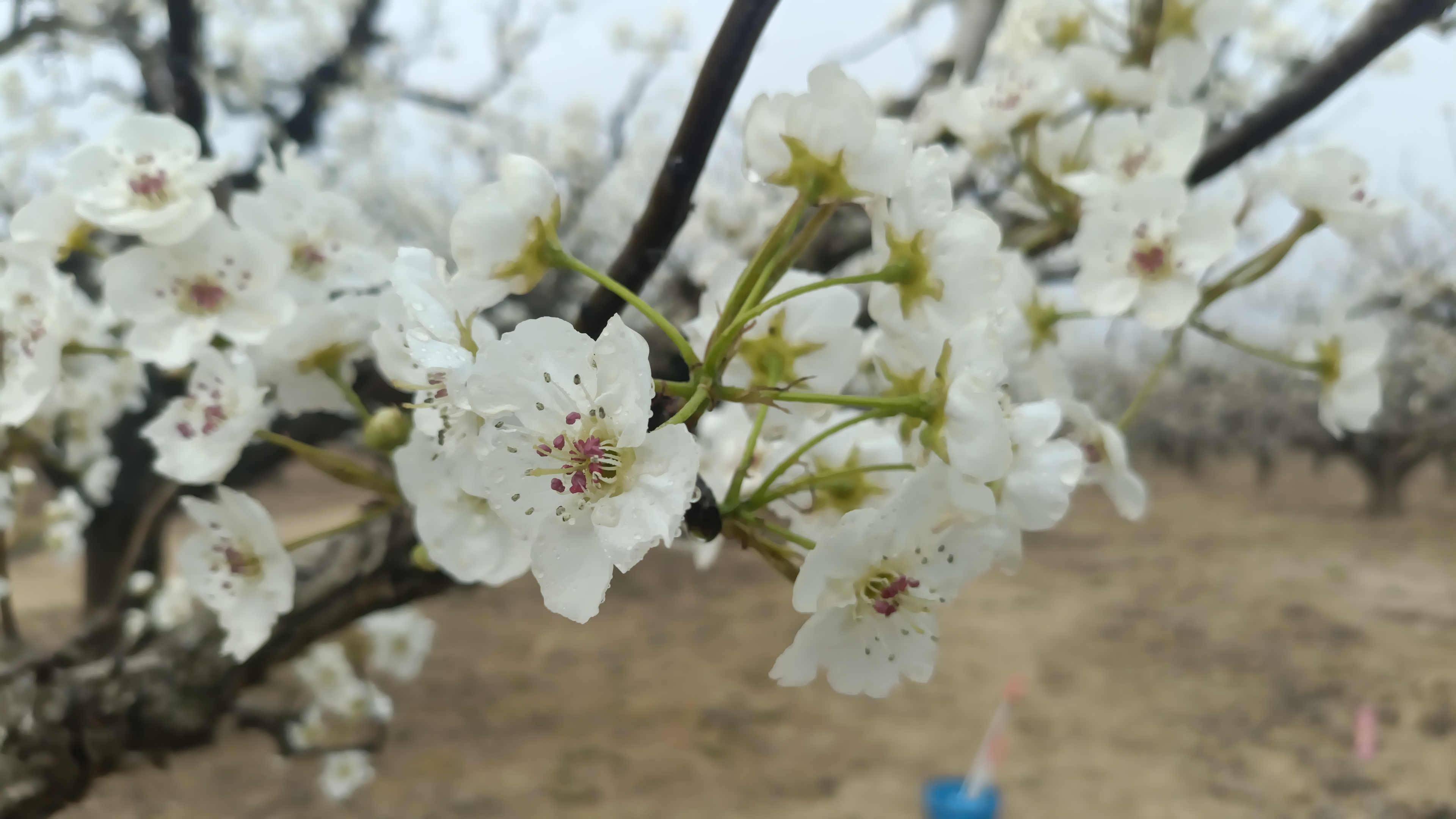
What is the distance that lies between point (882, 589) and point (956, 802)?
9.42 feet

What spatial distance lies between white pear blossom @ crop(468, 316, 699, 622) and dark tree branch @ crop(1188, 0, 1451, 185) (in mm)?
985

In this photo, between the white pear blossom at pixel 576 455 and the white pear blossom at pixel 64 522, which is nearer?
the white pear blossom at pixel 576 455

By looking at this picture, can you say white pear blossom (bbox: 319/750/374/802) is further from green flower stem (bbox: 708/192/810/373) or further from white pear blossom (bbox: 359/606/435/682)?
green flower stem (bbox: 708/192/810/373)

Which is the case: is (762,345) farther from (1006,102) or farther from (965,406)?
(1006,102)

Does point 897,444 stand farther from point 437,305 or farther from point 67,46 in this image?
point 67,46

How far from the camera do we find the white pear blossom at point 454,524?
590 millimetres

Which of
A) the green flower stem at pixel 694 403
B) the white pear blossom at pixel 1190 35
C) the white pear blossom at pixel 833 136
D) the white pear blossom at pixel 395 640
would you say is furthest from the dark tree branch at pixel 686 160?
the white pear blossom at pixel 395 640

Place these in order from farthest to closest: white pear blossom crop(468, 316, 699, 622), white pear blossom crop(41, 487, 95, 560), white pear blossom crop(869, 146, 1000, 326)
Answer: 1. white pear blossom crop(41, 487, 95, 560)
2. white pear blossom crop(869, 146, 1000, 326)
3. white pear blossom crop(468, 316, 699, 622)

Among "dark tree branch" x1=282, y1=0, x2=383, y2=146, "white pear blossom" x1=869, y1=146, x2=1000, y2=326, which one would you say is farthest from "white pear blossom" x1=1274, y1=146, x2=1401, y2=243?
"dark tree branch" x1=282, y1=0, x2=383, y2=146

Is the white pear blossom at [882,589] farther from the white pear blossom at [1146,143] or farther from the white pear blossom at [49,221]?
the white pear blossom at [49,221]

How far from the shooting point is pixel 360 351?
0.76 m

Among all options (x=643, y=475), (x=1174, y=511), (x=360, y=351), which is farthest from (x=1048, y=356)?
(x=1174, y=511)

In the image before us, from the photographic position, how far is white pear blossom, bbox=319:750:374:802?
8.77ft

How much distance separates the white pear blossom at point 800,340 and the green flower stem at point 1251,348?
38 cm
